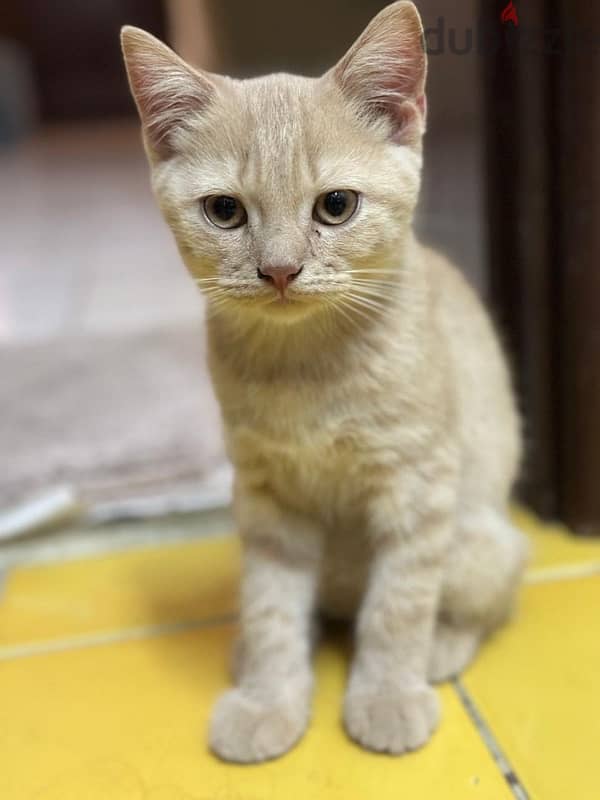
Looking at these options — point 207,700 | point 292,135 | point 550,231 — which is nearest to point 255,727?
point 207,700

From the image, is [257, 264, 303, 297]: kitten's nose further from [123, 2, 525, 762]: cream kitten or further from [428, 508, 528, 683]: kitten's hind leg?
[428, 508, 528, 683]: kitten's hind leg

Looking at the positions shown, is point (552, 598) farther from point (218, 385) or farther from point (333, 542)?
point (218, 385)

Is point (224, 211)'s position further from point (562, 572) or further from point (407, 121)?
point (562, 572)

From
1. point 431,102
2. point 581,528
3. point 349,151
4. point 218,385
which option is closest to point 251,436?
point 218,385

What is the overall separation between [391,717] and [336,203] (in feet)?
1.79

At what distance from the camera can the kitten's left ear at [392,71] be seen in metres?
0.82

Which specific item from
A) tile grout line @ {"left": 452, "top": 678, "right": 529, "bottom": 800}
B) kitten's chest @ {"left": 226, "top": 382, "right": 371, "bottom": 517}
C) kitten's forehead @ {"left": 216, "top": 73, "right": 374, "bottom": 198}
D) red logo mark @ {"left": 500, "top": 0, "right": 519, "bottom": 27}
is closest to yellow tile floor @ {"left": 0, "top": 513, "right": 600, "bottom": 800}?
tile grout line @ {"left": 452, "top": 678, "right": 529, "bottom": 800}

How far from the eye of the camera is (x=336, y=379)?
37.1 inches

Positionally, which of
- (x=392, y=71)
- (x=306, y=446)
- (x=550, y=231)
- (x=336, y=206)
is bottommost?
(x=306, y=446)

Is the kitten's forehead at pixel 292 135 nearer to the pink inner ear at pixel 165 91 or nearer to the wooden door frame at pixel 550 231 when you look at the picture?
the pink inner ear at pixel 165 91

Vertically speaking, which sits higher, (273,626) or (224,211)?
(224,211)

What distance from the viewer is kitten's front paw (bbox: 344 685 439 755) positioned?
0.94 m

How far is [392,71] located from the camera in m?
0.86

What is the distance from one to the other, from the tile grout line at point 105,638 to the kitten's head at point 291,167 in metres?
0.49
